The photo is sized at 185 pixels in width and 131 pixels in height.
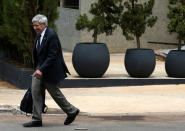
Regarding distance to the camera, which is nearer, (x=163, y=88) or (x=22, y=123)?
(x=22, y=123)

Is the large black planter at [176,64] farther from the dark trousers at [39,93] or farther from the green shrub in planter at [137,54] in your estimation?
the dark trousers at [39,93]

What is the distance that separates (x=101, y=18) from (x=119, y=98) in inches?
186

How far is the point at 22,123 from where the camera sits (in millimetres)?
10711

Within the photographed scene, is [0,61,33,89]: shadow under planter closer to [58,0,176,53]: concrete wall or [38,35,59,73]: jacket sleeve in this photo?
[38,35,59,73]: jacket sleeve

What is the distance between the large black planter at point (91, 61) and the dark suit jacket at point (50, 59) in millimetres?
6898

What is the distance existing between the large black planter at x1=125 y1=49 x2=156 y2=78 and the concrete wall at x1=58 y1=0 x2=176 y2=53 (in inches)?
414

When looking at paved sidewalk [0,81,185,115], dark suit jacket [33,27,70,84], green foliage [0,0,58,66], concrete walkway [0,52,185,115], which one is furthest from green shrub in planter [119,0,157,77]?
dark suit jacket [33,27,70,84]

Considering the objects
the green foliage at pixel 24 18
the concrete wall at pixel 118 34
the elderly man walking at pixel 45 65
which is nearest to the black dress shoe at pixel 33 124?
the elderly man walking at pixel 45 65

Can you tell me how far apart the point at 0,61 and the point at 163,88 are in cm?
538

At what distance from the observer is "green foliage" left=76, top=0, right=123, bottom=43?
18062 mm

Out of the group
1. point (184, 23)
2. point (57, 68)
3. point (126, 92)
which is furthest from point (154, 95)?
point (57, 68)

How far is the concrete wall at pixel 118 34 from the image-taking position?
2791 cm

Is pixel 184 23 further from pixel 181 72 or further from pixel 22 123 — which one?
pixel 22 123

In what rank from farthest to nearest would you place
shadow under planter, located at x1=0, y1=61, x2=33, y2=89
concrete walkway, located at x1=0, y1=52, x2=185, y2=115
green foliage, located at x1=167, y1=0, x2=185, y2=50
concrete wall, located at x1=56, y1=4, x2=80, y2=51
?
concrete wall, located at x1=56, y1=4, x2=80, y2=51, green foliage, located at x1=167, y1=0, x2=185, y2=50, shadow under planter, located at x1=0, y1=61, x2=33, y2=89, concrete walkway, located at x1=0, y1=52, x2=185, y2=115
